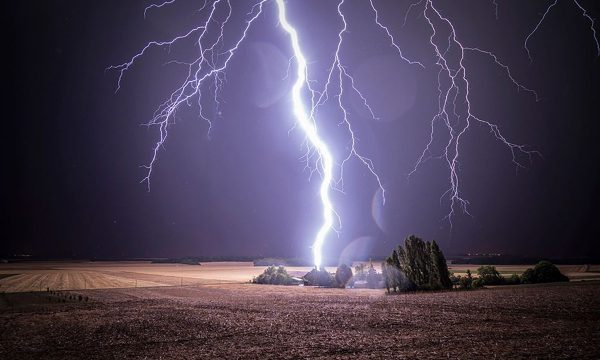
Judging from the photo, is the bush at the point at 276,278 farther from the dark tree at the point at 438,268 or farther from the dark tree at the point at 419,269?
the dark tree at the point at 438,268

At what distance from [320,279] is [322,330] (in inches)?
767

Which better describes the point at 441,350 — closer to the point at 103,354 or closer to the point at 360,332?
the point at 360,332

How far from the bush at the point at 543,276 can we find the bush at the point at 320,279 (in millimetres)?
11509

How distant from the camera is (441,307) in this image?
46.0 feet

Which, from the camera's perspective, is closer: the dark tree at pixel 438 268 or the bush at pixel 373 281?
the dark tree at pixel 438 268

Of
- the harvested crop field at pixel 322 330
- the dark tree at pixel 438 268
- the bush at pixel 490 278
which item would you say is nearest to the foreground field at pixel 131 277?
the bush at pixel 490 278

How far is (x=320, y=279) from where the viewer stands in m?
29.4

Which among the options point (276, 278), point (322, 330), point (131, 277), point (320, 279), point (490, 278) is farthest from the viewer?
point (131, 277)

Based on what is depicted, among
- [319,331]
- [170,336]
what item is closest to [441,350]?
[319,331]

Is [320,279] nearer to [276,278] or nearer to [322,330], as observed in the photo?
[276,278]

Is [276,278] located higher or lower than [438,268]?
lower

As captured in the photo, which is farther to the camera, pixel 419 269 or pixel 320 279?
pixel 320 279

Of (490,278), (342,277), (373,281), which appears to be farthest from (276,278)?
(490,278)

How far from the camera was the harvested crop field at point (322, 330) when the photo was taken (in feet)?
25.6
